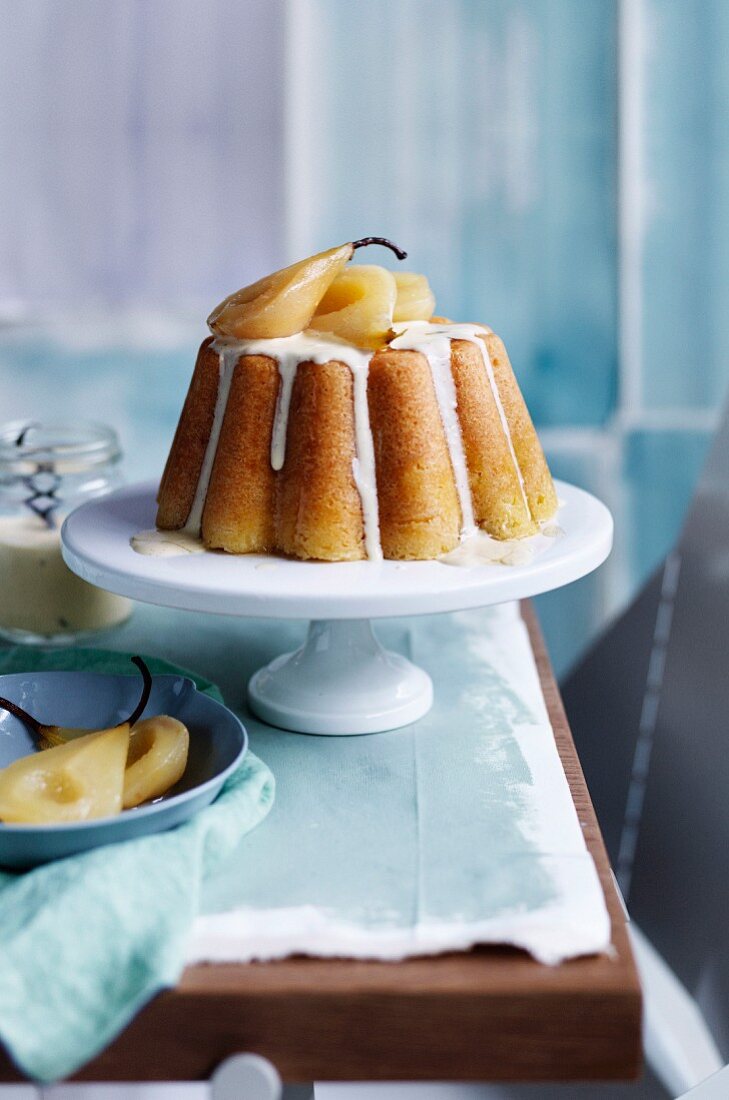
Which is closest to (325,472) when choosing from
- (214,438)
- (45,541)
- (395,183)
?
(214,438)

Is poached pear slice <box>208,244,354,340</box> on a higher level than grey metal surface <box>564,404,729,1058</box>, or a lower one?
higher

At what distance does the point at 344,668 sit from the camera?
108 cm

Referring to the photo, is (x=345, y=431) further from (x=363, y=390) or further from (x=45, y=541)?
(x=45, y=541)

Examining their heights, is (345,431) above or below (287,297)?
below

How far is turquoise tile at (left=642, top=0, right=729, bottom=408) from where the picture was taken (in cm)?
165

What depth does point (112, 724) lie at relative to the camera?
3.15 ft

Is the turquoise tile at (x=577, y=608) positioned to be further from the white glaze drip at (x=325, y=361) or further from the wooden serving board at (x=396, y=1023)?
the wooden serving board at (x=396, y=1023)

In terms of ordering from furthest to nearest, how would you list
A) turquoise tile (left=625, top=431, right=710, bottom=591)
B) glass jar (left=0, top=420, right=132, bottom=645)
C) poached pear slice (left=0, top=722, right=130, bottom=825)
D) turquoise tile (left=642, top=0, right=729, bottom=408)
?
turquoise tile (left=625, top=431, right=710, bottom=591) → turquoise tile (left=642, top=0, right=729, bottom=408) → glass jar (left=0, top=420, right=132, bottom=645) → poached pear slice (left=0, top=722, right=130, bottom=825)

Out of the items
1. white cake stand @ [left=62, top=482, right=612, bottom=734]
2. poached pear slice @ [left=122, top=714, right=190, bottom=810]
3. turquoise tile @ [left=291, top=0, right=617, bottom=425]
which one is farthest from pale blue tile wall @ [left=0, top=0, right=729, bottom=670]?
poached pear slice @ [left=122, top=714, right=190, bottom=810]

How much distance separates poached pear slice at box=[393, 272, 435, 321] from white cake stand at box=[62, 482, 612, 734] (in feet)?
0.79

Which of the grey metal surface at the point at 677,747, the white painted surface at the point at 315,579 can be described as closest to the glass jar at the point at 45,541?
the white painted surface at the point at 315,579

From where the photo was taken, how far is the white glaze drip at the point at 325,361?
3.25 ft

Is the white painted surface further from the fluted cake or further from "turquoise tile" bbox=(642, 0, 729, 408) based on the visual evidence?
"turquoise tile" bbox=(642, 0, 729, 408)

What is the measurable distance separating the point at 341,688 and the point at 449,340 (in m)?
0.34
